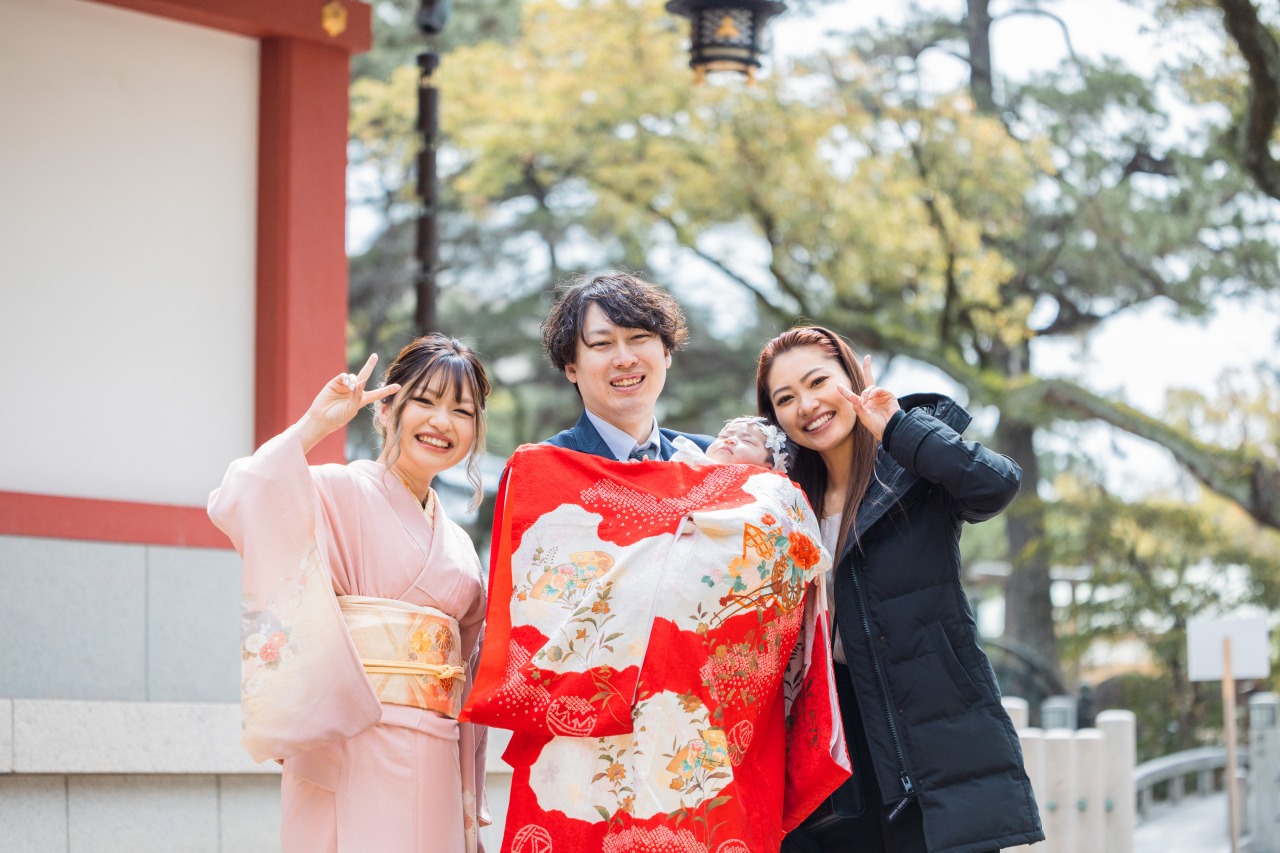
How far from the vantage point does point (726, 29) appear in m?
7.93

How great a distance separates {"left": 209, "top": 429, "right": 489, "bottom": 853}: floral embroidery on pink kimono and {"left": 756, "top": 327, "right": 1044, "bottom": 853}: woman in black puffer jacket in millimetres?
919

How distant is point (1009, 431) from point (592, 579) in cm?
1218

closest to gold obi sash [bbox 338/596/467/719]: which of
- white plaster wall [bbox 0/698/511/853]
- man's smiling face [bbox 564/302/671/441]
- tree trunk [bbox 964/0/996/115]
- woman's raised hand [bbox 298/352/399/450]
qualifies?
woman's raised hand [bbox 298/352/399/450]

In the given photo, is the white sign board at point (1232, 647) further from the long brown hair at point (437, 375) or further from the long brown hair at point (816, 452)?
the long brown hair at point (437, 375)

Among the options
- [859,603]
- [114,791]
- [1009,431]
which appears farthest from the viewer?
[1009,431]

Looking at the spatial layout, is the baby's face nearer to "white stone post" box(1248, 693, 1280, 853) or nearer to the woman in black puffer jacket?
the woman in black puffer jacket

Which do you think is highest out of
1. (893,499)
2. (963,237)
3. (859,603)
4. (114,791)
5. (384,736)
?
(963,237)

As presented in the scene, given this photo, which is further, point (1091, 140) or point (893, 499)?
point (1091, 140)

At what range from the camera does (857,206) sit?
13.8 meters

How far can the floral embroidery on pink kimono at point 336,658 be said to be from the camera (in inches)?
127

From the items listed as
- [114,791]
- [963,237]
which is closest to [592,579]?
[114,791]

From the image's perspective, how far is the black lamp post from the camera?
833cm

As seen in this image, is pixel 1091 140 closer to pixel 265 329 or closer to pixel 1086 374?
pixel 1086 374

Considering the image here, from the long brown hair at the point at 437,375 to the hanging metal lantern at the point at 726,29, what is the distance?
4778 mm
